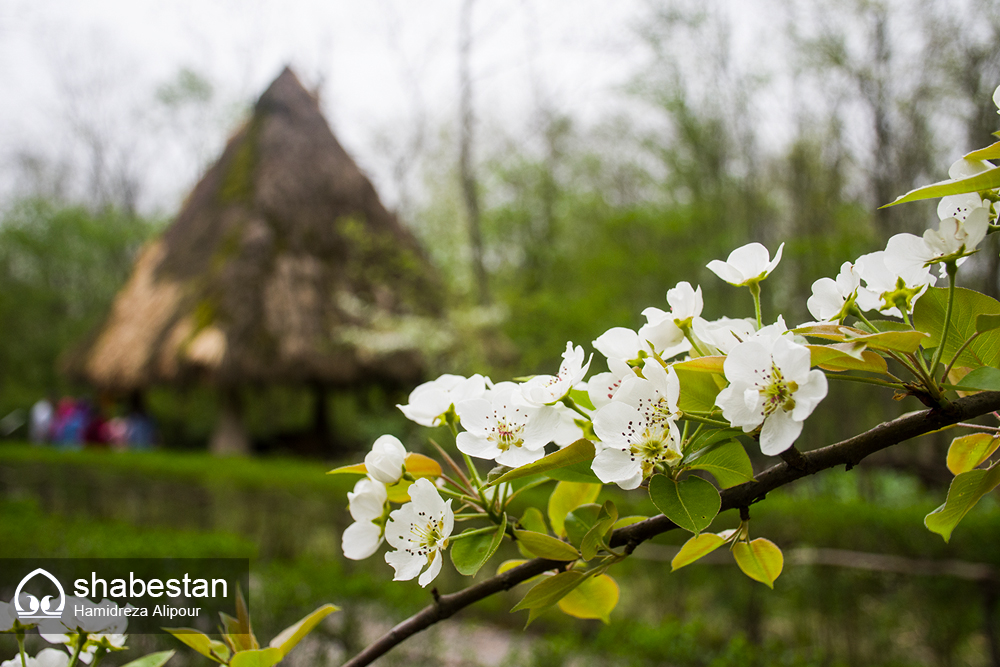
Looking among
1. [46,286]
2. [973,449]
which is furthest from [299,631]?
[46,286]

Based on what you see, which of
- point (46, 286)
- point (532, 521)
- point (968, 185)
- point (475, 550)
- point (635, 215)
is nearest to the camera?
point (968, 185)

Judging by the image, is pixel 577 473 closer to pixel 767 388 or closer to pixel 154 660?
pixel 767 388

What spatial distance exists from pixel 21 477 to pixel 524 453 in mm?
9590

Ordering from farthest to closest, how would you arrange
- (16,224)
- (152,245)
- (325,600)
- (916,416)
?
(16,224) < (152,245) < (325,600) < (916,416)

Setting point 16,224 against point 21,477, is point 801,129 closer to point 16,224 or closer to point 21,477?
point 21,477

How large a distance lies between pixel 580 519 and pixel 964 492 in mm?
357

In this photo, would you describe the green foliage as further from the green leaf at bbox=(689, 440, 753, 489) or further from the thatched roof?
the green leaf at bbox=(689, 440, 753, 489)

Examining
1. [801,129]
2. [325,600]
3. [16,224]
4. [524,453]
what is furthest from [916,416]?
[16,224]

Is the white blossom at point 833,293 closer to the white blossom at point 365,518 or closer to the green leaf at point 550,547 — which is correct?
the green leaf at point 550,547

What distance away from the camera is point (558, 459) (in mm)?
524

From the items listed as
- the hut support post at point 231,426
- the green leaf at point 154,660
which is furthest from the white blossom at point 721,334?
the hut support post at point 231,426

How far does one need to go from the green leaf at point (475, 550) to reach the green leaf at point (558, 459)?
67mm

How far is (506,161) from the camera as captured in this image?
49.1ft

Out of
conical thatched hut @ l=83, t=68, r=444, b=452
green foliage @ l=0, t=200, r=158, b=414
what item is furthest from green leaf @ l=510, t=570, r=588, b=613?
green foliage @ l=0, t=200, r=158, b=414
